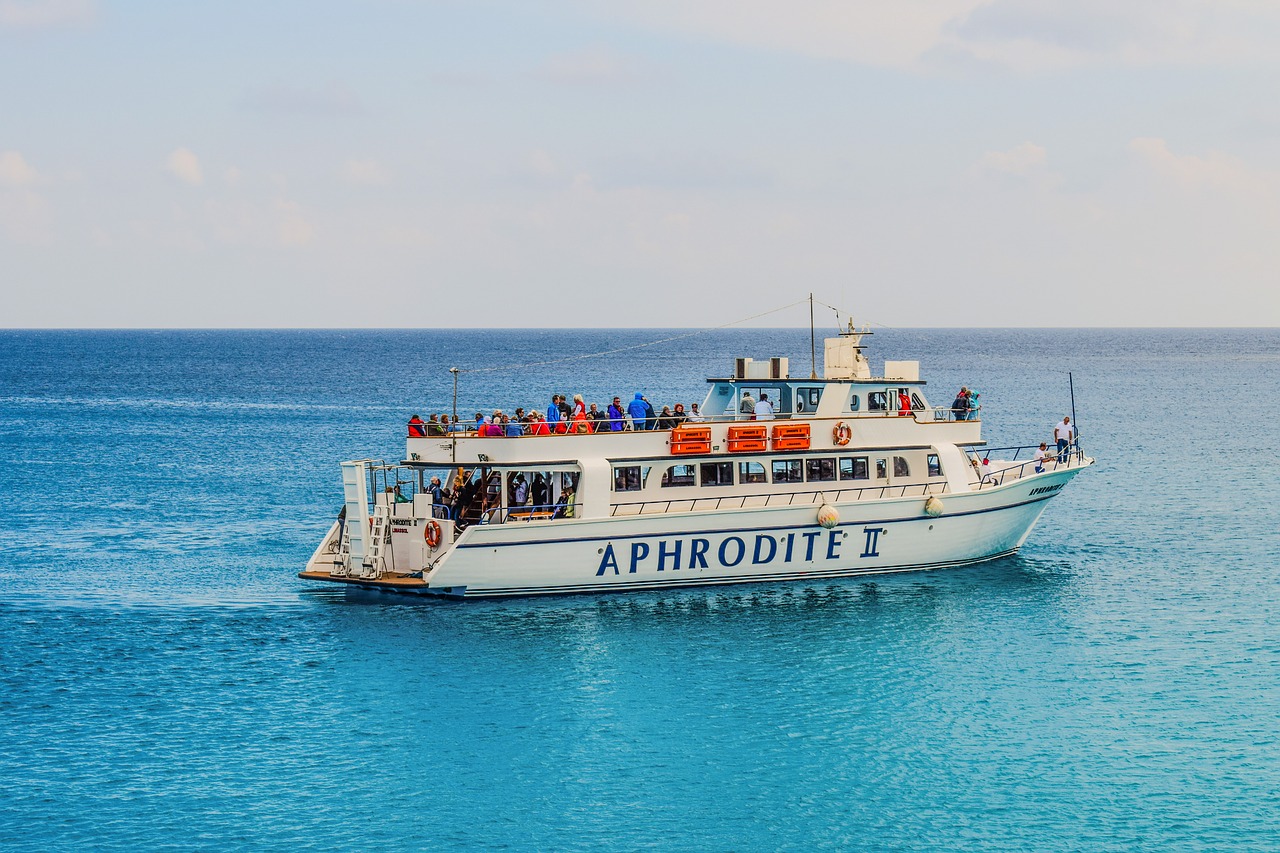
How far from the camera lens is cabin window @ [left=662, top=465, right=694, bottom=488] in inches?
1444

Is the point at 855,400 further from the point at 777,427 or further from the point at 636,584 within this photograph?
the point at 636,584

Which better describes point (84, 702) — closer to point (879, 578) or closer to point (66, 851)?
point (66, 851)

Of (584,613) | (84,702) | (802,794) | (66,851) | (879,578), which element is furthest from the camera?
(879,578)

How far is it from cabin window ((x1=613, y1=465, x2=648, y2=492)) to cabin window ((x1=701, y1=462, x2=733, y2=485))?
6.83 feet

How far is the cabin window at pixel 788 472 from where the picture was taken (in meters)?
37.7

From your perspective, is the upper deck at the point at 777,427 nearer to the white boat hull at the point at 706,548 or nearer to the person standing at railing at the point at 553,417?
the person standing at railing at the point at 553,417

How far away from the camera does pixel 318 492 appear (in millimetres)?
56688

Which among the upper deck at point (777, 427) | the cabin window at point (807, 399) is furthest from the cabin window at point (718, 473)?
the cabin window at point (807, 399)

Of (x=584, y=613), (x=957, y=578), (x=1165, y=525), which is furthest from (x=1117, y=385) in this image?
(x=584, y=613)

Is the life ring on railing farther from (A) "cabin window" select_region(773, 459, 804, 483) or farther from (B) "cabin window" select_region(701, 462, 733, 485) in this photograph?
(B) "cabin window" select_region(701, 462, 733, 485)

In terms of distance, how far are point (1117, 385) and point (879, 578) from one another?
11533 centimetres

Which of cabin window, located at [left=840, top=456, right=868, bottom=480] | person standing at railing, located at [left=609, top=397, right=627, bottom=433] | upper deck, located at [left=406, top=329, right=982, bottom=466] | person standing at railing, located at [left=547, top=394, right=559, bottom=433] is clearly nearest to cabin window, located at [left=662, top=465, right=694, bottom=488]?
upper deck, located at [left=406, top=329, right=982, bottom=466]

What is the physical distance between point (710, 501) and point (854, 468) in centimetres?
476

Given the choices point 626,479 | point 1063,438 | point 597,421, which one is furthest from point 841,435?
point 1063,438
